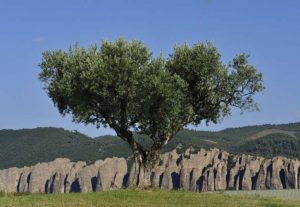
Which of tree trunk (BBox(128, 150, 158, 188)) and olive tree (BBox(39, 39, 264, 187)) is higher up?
olive tree (BBox(39, 39, 264, 187))

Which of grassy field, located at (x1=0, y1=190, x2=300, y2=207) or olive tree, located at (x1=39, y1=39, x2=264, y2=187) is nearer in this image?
grassy field, located at (x1=0, y1=190, x2=300, y2=207)

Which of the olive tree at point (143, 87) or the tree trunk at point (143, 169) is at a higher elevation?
the olive tree at point (143, 87)

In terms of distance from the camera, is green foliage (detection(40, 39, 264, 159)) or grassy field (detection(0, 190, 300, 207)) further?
green foliage (detection(40, 39, 264, 159))

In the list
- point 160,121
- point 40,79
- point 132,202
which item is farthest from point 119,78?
point 132,202

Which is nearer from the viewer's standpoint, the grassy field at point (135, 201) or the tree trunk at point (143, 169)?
the grassy field at point (135, 201)

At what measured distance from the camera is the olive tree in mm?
49250

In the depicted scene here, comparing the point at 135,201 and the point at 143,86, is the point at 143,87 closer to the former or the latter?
the point at 143,86

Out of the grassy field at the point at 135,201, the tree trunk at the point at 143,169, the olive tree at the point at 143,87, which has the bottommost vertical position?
the grassy field at the point at 135,201

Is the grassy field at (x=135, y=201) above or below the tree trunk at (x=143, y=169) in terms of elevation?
below

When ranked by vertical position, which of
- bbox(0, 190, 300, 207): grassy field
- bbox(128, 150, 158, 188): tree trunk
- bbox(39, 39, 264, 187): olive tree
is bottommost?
bbox(0, 190, 300, 207): grassy field

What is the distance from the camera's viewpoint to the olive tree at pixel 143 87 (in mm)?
49250

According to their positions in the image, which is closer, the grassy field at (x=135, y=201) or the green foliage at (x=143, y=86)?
the grassy field at (x=135, y=201)

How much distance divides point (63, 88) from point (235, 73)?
17.1 m

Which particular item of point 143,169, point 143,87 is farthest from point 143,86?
point 143,169
